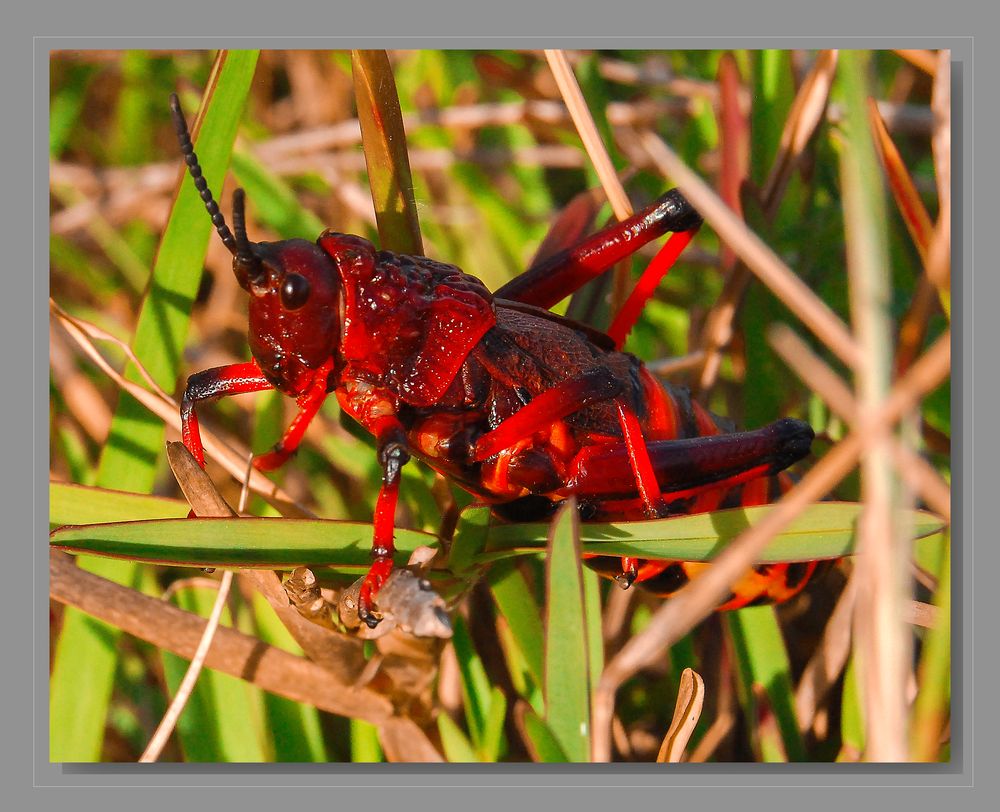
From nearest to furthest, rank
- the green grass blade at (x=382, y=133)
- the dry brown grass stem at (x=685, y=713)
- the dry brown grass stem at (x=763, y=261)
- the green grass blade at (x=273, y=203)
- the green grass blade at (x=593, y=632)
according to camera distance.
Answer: the dry brown grass stem at (x=763, y=261)
the green grass blade at (x=593, y=632)
the dry brown grass stem at (x=685, y=713)
the green grass blade at (x=382, y=133)
the green grass blade at (x=273, y=203)

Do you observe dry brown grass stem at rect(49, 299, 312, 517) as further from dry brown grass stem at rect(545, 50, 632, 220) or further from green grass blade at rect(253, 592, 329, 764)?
dry brown grass stem at rect(545, 50, 632, 220)

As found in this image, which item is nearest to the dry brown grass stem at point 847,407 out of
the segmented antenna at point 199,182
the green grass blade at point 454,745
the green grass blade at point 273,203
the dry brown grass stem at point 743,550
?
the dry brown grass stem at point 743,550

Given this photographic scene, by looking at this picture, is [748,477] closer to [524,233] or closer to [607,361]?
[607,361]

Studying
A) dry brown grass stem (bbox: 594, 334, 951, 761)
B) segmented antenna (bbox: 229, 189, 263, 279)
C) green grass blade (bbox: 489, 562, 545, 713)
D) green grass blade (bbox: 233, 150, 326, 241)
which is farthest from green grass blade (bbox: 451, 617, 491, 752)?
green grass blade (bbox: 233, 150, 326, 241)

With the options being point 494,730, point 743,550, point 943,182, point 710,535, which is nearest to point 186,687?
point 494,730

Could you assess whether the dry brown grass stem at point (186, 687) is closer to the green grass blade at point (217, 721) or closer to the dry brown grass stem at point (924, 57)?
the green grass blade at point (217, 721)

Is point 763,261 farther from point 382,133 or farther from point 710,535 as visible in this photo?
point 382,133

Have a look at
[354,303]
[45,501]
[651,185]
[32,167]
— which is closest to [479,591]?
[354,303]
